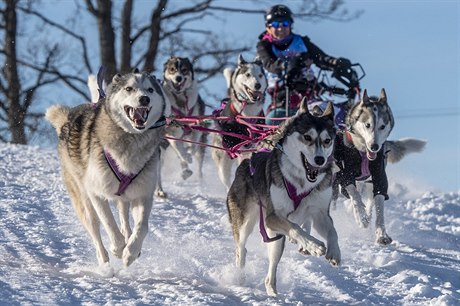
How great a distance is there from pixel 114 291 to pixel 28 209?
2.38 meters

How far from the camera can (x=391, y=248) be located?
5.92m

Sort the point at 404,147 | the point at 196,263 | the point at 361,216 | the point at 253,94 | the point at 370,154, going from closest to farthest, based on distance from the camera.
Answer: the point at 196,263 < the point at 370,154 < the point at 361,216 < the point at 253,94 < the point at 404,147

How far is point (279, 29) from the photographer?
7.27 meters

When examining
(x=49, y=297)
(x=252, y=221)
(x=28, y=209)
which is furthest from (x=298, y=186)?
(x=28, y=209)

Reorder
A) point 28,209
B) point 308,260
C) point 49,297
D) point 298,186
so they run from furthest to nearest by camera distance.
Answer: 1. point 28,209
2. point 308,260
3. point 298,186
4. point 49,297

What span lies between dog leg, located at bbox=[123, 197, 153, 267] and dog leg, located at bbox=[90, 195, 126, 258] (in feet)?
0.42

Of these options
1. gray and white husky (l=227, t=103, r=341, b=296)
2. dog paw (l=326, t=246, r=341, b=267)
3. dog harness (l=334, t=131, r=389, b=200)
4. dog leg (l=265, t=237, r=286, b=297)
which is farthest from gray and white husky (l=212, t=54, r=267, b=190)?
dog paw (l=326, t=246, r=341, b=267)

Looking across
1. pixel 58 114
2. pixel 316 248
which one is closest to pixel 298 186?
pixel 316 248

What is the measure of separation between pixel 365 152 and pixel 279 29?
1.86 metres

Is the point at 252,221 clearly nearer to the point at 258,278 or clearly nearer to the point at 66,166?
the point at 258,278

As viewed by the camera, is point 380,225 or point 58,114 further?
point 380,225

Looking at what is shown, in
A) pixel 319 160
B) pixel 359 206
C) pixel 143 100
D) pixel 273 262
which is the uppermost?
pixel 143 100

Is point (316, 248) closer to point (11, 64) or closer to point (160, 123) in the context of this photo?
point (160, 123)

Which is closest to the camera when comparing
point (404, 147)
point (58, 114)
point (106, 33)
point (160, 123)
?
point (160, 123)
